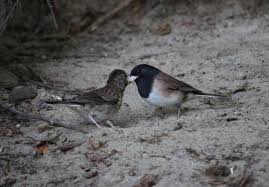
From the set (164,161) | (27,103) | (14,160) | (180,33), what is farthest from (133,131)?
(180,33)

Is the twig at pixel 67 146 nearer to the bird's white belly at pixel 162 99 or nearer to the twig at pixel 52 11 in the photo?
the bird's white belly at pixel 162 99

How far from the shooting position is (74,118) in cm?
686

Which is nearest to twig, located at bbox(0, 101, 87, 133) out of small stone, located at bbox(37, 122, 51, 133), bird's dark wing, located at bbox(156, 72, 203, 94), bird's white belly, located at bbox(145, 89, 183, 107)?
small stone, located at bbox(37, 122, 51, 133)

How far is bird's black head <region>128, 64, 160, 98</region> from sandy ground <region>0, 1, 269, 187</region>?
319 millimetres

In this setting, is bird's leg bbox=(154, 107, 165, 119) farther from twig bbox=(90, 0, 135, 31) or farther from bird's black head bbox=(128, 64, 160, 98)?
twig bbox=(90, 0, 135, 31)

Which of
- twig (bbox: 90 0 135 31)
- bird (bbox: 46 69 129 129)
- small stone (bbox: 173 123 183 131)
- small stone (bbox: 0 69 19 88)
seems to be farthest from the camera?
twig (bbox: 90 0 135 31)

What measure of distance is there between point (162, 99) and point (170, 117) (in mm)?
235

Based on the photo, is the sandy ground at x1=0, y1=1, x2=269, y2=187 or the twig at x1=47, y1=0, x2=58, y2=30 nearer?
the sandy ground at x1=0, y1=1, x2=269, y2=187

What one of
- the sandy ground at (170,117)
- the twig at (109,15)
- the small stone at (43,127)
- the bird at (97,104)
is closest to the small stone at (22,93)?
the sandy ground at (170,117)

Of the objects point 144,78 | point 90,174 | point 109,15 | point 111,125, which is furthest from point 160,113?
point 109,15

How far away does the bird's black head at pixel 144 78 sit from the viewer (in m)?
6.89

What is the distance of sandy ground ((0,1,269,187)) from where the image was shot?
525 cm

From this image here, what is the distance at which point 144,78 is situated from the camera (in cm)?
699

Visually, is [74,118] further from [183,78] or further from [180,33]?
[180,33]
